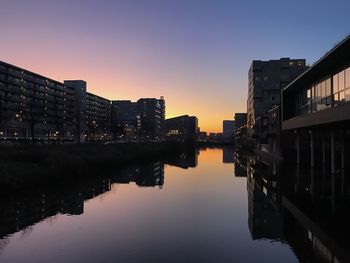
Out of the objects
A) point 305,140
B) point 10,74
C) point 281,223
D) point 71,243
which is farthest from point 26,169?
point 10,74

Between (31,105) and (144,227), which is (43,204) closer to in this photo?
(144,227)

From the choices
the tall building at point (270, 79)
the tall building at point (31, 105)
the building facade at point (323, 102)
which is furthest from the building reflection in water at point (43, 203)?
the tall building at point (270, 79)

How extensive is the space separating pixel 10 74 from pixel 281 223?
11676cm

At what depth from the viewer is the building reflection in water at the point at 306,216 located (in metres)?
15.4

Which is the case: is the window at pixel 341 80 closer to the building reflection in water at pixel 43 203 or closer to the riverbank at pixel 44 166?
the building reflection in water at pixel 43 203

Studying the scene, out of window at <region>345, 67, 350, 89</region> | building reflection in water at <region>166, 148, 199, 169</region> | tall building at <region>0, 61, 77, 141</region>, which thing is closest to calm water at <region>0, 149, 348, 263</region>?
window at <region>345, 67, 350, 89</region>

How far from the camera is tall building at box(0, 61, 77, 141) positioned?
4405 inches

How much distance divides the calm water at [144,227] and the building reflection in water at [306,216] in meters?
0.15

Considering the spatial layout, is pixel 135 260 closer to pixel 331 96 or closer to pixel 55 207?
pixel 55 207

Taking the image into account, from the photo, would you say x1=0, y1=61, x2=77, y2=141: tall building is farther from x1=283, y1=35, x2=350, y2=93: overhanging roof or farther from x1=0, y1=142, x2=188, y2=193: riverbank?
x1=283, y1=35, x2=350, y2=93: overhanging roof

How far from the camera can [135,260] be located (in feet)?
47.2

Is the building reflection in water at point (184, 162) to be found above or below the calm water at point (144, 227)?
above

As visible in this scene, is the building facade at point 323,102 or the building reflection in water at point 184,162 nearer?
the building facade at point 323,102

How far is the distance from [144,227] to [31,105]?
8571 centimetres
